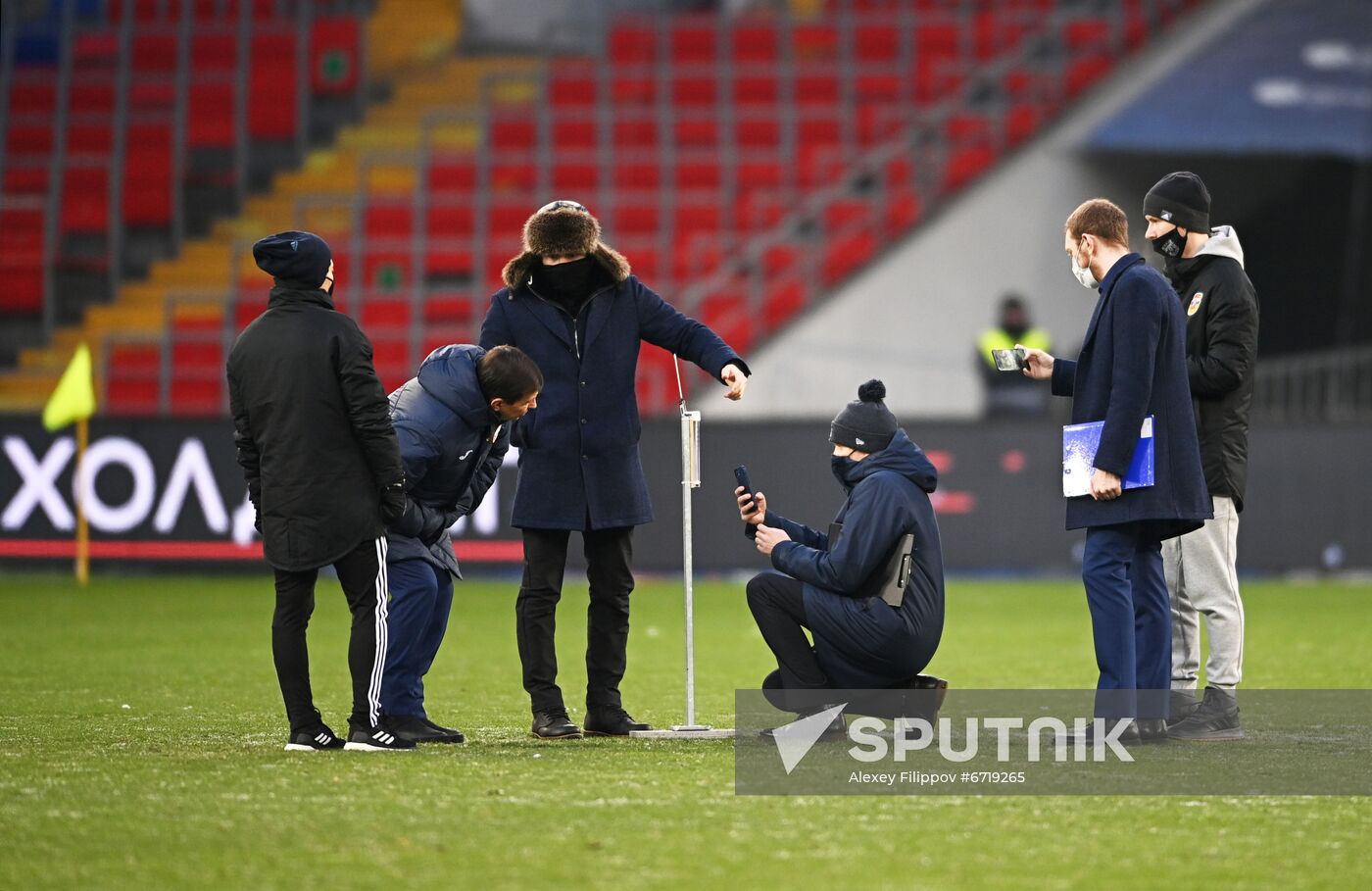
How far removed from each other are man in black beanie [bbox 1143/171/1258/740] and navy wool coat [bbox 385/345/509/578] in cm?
243

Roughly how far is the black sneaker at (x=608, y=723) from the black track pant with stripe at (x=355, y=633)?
82 centimetres

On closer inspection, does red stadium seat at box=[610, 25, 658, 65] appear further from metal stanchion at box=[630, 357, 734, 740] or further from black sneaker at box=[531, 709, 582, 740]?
black sneaker at box=[531, 709, 582, 740]

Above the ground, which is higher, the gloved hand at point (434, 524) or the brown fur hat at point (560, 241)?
the brown fur hat at point (560, 241)

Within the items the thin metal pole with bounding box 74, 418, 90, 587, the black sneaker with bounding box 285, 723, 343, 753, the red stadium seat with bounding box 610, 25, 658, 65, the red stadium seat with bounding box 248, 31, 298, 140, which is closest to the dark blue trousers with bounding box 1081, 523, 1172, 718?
the black sneaker with bounding box 285, 723, 343, 753

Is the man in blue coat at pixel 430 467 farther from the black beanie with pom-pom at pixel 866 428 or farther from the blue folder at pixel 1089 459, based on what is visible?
the blue folder at pixel 1089 459

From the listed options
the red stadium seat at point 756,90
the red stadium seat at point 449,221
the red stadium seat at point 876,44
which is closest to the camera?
the red stadium seat at point 449,221

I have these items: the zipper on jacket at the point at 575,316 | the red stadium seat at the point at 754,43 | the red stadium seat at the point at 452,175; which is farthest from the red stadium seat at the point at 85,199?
the zipper on jacket at the point at 575,316

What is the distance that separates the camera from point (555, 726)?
6625 millimetres

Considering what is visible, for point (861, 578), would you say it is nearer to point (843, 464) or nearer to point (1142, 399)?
point (843, 464)

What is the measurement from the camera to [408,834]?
476 centimetres

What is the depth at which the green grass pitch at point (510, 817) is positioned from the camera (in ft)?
→ 14.4

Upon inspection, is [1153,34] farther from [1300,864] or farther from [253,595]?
[1300,864]

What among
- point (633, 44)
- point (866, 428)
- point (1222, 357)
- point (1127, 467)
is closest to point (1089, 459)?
point (1127, 467)

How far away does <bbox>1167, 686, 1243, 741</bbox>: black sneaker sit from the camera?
21.4ft
